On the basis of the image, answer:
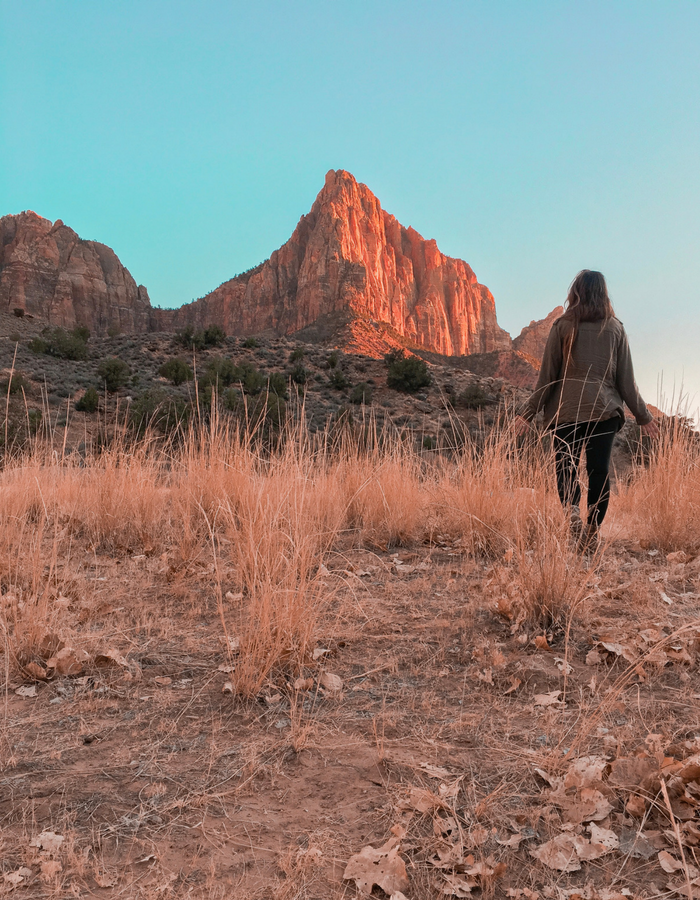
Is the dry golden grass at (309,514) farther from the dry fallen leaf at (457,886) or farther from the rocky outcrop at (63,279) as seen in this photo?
the rocky outcrop at (63,279)

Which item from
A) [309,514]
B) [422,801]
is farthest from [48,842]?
[309,514]

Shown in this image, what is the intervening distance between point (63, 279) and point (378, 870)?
8906 cm

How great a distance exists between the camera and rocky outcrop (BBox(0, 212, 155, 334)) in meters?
74.9

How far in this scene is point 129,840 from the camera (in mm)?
1274

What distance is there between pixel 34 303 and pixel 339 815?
87763mm

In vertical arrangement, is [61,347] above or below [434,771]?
above

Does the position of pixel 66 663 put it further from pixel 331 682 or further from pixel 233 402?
pixel 233 402

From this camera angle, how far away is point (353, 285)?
3147 inches

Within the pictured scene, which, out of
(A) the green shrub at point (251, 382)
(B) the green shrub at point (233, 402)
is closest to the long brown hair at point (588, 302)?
(B) the green shrub at point (233, 402)

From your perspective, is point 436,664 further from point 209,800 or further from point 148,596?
point 148,596

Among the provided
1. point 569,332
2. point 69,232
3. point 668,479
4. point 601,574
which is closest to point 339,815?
point 601,574

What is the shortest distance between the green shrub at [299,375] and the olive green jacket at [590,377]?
21.5 meters

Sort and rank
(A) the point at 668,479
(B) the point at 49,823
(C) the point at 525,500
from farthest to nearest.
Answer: (A) the point at 668,479 → (C) the point at 525,500 → (B) the point at 49,823

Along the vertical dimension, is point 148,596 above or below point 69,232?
below
